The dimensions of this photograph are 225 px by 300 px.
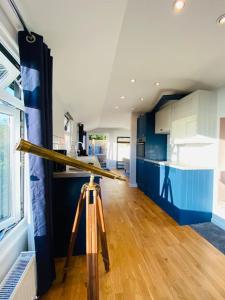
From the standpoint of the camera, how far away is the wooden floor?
60.4 inches

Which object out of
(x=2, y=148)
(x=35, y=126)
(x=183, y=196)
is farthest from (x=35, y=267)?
(x=183, y=196)

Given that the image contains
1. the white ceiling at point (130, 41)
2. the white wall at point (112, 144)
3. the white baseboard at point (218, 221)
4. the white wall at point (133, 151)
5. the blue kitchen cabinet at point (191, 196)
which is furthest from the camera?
the white wall at point (112, 144)

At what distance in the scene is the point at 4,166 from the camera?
4.93 ft

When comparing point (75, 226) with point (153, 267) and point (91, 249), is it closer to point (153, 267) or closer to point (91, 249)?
point (91, 249)

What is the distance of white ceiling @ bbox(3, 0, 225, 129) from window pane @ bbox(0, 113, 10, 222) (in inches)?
31.7

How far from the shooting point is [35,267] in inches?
55.3

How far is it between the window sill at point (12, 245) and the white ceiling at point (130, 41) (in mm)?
1629

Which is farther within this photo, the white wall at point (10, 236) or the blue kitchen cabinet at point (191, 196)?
the blue kitchen cabinet at point (191, 196)

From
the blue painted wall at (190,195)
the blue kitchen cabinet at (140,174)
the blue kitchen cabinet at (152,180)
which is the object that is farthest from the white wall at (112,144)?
the blue painted wall at (190,195)

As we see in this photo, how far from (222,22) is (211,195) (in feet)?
8.15

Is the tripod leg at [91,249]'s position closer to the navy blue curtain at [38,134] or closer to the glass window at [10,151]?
the navy blue curtain at [38,134]

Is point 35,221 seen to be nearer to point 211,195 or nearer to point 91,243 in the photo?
point 91,243

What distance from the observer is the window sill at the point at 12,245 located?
119 centimetres

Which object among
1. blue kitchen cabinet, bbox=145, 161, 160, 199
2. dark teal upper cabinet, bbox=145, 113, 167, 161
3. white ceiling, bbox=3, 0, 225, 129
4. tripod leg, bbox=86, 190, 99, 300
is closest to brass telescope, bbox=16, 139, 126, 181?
tripod leg, bbox=86, 190, 99, 300
